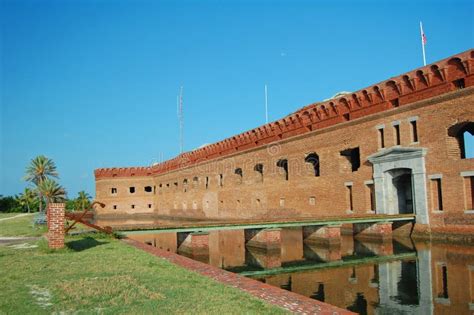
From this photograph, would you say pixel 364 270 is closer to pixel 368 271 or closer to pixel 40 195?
pixel 368 271

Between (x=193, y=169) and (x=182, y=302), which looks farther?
(x=193, y=169)

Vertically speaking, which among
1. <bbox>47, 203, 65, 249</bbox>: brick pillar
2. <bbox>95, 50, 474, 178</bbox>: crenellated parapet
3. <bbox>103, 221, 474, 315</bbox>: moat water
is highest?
<bbox>95, 50, 474, 178</bbox>: crenellated parapet

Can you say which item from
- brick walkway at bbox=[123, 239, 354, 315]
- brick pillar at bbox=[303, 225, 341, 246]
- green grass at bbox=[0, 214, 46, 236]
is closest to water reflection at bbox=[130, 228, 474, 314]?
brick pillar at bbox=[303, 225, 341, 246]

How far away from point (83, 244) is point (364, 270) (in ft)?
24.7

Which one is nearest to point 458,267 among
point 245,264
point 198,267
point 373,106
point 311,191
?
point 245,264

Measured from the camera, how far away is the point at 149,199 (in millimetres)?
50500

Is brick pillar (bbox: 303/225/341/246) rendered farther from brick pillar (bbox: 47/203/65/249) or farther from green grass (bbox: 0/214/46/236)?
green grass (bbox: 0/214/46/236)

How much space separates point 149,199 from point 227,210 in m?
21.0

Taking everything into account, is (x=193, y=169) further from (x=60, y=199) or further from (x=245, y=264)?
(x=245, y=264)

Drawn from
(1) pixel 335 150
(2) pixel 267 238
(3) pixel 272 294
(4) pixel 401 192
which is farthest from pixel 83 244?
(4) pixel 401 192

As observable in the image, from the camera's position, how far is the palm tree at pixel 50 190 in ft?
143

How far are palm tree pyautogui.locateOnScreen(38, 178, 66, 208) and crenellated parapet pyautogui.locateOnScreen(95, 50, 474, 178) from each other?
22544 mm

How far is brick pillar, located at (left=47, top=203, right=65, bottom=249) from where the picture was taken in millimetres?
9859

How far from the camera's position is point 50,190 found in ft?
143
